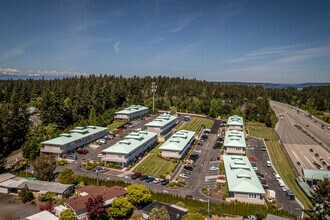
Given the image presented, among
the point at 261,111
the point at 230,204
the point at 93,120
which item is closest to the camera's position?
the point at 230,204

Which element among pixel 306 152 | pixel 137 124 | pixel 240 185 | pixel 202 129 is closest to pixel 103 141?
pixel 137 124

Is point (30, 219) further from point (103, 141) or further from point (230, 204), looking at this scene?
point (103, 141)

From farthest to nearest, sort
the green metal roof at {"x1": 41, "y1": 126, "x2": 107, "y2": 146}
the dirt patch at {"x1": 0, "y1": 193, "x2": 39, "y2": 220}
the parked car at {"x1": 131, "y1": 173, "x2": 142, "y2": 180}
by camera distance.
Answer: the green metal roof at {"x1": 41, "y1": 126, "x2": 107, "y2": 146} → the parked car at {"x1": 131, "y1": 173, "x2": 142, "y2": 180} → the dirt patch at {"x1": 0, "y1": 193, "x2": 39, "y2": 220}

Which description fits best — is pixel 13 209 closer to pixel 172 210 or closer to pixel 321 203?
pixel 172 210

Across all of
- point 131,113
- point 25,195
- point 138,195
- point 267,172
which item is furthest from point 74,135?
point 267,172

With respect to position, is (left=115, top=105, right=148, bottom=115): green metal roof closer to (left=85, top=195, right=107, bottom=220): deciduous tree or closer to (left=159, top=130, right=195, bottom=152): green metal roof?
(left=159, top=130, right=195, bottom=152): green metal roof

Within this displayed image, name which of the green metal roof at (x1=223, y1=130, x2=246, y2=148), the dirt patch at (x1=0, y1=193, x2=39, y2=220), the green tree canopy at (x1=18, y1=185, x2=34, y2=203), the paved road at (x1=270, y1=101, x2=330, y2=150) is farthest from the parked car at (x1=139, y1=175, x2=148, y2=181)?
the paved road at (x1=270, y1=101, x2=330, y2=150)
